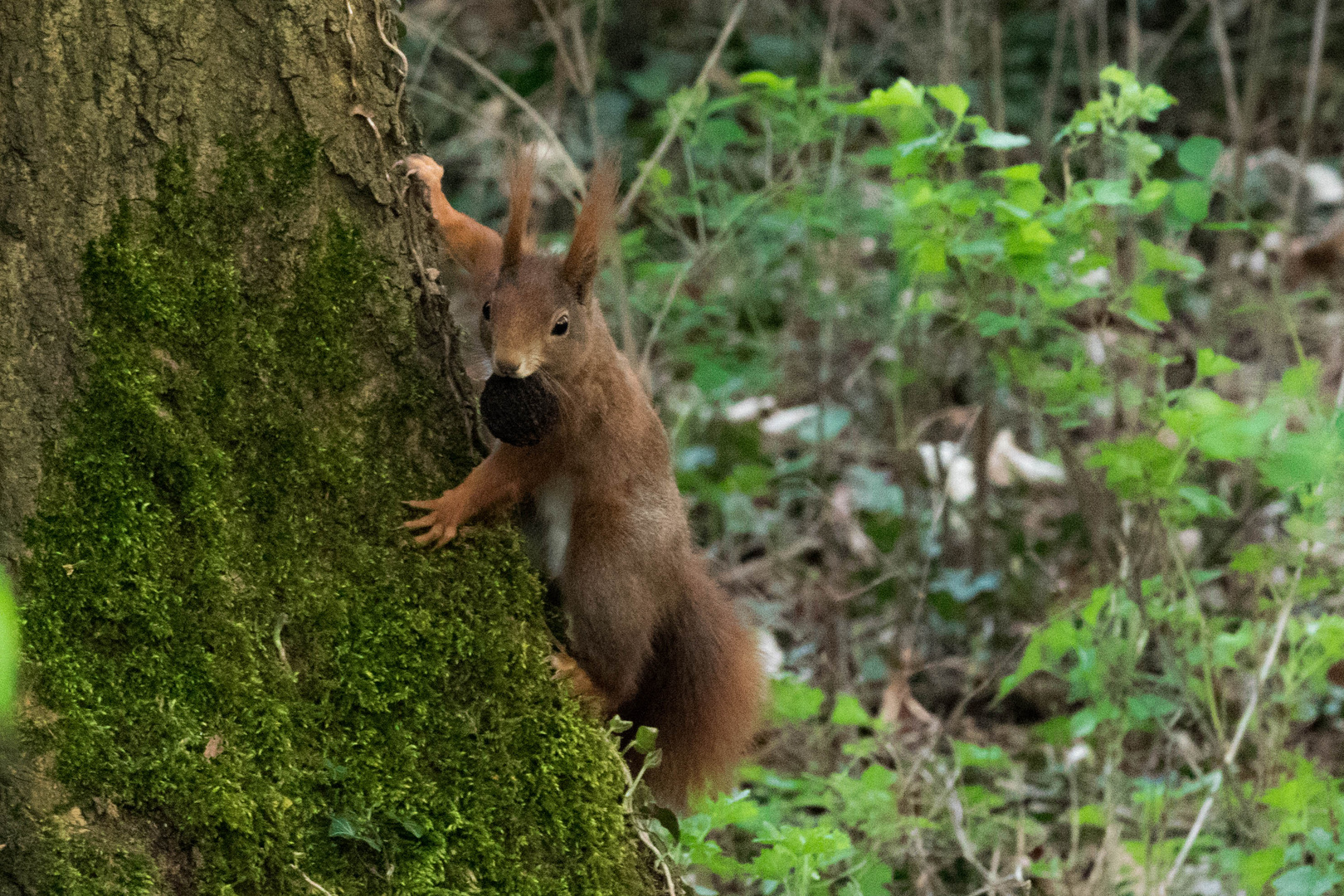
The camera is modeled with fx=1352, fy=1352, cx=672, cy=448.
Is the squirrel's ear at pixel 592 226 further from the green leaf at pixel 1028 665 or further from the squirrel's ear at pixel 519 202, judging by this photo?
the green leaf at pixel 1028 665

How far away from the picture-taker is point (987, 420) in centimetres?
450

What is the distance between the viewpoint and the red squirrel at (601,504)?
2.18m

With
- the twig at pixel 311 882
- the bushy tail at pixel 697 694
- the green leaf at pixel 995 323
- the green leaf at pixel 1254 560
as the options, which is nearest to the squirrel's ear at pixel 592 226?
the bushy tail at pixel 697 694

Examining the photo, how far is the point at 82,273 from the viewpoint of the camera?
1716 millimetres

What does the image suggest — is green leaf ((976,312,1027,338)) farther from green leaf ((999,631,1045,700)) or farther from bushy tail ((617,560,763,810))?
bushy tail ((617,560,763,810))

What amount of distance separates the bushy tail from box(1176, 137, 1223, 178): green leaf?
153 cm

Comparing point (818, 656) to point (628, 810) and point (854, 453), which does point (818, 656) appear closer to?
point (854, 453)

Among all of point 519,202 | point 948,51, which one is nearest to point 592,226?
point 519,202

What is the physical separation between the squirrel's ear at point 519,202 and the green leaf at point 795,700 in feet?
4.52

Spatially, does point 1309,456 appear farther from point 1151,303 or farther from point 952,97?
point 952,97

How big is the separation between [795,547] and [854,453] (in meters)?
0.81

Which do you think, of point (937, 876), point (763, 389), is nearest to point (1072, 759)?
point (937, 876)

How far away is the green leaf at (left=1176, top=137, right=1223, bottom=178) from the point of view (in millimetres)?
3127

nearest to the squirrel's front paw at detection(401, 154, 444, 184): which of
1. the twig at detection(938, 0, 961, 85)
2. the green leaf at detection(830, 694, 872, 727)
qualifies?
the green leaf at detection(830, 694, 872, 727)
